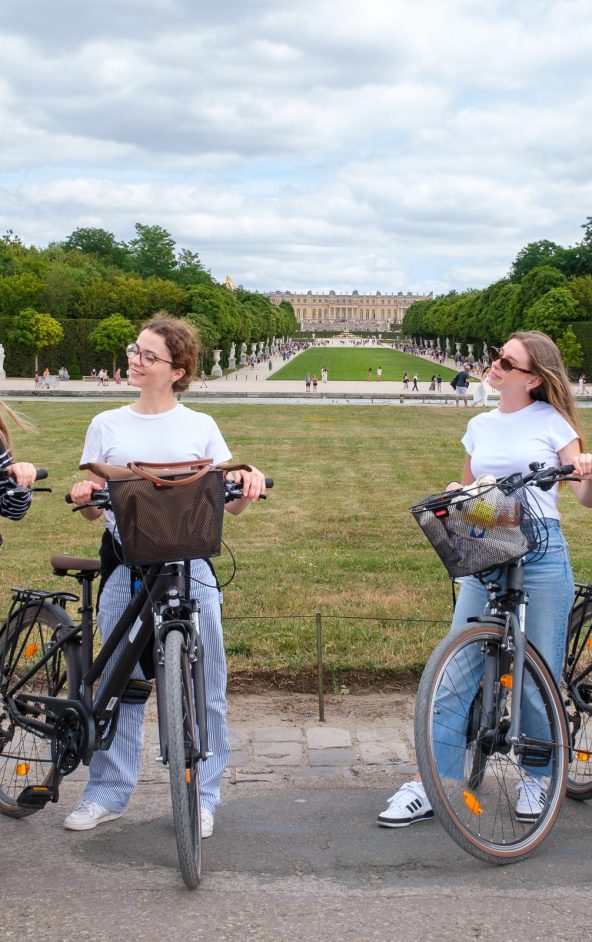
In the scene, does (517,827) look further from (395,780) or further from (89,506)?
(89,506)

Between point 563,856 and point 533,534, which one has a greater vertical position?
point 533,534

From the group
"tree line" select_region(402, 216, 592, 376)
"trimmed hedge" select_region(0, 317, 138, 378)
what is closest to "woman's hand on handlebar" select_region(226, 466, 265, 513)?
"tree line" select_region(402, 216, 592, 376)

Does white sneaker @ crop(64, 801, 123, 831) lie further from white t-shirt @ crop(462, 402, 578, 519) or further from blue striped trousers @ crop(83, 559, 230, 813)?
white t-shirt @ crop(462, 402, 578, 519)

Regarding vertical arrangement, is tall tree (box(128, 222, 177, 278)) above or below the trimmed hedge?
above

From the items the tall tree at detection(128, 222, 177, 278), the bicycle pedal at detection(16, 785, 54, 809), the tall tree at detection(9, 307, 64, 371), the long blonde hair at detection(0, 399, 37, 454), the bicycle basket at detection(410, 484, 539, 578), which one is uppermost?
the tall tree at detection(128, 222, 177, 278)

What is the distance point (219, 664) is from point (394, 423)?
74.0 ft

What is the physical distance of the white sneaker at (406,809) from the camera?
351cm

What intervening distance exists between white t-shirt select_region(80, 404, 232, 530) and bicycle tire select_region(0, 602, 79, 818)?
42 cm

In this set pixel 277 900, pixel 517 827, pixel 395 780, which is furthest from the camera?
pixel 395 780

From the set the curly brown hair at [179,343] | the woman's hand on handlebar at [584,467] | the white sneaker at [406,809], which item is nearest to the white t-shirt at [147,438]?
the curly brown hair at [179,343]

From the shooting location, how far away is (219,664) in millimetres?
3547

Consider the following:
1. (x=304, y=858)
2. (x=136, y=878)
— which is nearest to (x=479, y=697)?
(x=304, y=858)

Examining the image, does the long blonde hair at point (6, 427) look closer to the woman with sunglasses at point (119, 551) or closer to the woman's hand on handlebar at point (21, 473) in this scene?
the woman's hand on handlebar at point (21, 473)

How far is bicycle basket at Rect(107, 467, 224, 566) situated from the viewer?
3066 millimetres
